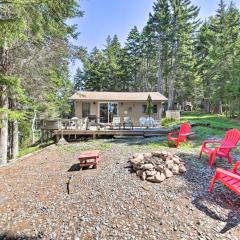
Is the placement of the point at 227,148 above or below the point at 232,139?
below

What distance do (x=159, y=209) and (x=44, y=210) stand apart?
2.21m

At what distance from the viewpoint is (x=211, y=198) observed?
4480 millimetres

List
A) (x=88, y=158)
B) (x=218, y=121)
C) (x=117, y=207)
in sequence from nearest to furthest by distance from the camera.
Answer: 1. (x=117, y=207)
2. (x=88, y=158)
3. (x=218, y=121)

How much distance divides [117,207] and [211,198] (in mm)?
1799

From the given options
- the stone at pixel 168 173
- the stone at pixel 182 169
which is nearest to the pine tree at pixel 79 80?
the stone at pixel 182 169

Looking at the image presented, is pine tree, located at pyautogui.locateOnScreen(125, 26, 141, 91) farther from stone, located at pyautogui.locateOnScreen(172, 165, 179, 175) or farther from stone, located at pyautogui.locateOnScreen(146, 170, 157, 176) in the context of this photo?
stone, located at pyautogui.locateOnScreen(146, 170, 157, 176)

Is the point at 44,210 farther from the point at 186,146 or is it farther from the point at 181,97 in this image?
the point at 181,97

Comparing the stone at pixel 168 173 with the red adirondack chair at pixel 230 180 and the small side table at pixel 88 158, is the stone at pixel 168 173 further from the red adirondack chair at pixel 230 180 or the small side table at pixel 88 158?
the small side table at pixel 88 158

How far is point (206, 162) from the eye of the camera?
6.47 metres

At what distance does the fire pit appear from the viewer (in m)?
5.28

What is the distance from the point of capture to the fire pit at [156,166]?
5277 mm

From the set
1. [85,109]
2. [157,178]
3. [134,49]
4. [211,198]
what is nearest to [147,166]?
[157,178]

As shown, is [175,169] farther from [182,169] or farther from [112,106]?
[112,106]

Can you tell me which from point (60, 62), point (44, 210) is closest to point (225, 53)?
point (60, 62)
